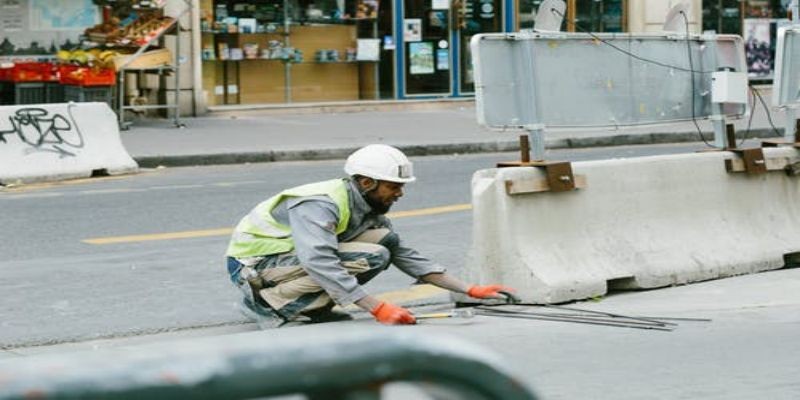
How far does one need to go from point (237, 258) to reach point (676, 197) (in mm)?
2773

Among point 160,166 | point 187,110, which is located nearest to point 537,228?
point 160,166

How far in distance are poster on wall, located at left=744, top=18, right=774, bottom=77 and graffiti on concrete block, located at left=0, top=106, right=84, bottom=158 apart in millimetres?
14800

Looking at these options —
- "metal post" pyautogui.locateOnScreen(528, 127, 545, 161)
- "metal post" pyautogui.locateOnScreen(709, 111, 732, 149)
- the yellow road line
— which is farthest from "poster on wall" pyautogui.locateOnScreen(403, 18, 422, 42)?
"metal post" pyautogui.locateOnScreen(528, 127, 545, 161)

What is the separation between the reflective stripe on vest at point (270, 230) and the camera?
6801mm

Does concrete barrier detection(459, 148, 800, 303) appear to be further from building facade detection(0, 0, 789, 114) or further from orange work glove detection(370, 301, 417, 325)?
building facade detection(0, 0, 789, 114)

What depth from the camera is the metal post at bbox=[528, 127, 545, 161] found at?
794cm

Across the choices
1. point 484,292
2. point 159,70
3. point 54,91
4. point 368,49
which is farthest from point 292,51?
point 484,292

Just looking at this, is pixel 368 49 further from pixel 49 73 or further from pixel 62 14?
pixel 49 73

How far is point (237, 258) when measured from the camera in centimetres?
696

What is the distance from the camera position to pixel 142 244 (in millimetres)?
9797

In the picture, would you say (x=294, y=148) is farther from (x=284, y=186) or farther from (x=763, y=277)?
(x=763, y=277)

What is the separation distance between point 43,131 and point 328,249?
27.2 ft

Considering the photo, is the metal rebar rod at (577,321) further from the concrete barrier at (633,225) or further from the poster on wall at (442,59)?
the poster on wall at (442,59)

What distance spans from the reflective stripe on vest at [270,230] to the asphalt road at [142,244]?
0.59 metres
